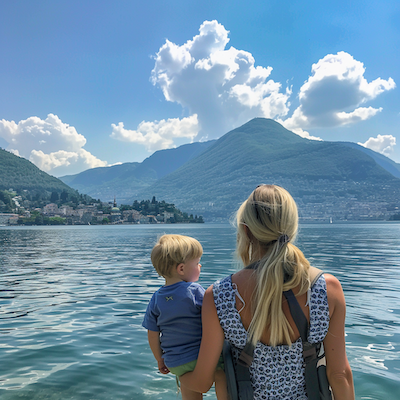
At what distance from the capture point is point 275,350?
206 cm

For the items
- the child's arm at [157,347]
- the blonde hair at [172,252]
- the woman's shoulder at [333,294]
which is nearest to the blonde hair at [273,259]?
the woman's shoulder at [333,294]

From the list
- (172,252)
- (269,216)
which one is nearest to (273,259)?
(269,216)

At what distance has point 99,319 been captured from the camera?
7.44 metres

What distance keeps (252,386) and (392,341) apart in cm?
496

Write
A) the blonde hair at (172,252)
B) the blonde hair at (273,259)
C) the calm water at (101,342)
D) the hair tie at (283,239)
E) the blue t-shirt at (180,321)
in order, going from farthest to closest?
the calm water at (101,342) → the blonde hair at (172,252) → the blue t-shirt at (180,321) → the hair tie at (283,239) → the blonde hair at (273,259)

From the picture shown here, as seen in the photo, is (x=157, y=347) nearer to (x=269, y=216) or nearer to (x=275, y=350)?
Answer: (x=275, y=350)

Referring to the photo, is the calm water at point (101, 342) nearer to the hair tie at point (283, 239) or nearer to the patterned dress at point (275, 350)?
the patterned dress at point (275, 350)

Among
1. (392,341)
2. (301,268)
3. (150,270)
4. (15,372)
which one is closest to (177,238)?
(301,268)

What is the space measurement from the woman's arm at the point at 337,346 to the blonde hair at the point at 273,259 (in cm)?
17

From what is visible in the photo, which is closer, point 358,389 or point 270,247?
point 270,247

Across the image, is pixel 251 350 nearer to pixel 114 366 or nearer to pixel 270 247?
pixel 270 247

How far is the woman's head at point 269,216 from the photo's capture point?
2016 millimetres

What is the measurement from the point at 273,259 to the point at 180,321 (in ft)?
2.88

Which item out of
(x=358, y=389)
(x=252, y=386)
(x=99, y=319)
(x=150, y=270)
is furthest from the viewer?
(x=150, y=270)
